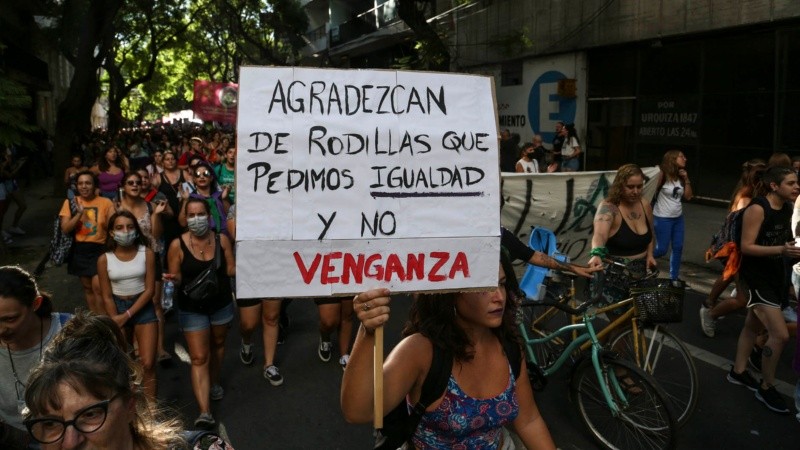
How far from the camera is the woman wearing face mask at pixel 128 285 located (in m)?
4.77

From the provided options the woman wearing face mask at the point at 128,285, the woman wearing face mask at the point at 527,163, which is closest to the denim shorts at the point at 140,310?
the woman wearing face mask at the point at 128,285

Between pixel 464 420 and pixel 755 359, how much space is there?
414cm

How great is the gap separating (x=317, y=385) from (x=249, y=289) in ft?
11.1

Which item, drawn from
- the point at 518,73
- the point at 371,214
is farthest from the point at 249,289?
the point at 518,73

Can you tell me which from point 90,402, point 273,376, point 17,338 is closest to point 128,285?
point 273,376

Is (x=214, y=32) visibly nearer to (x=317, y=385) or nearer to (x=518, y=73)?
(x=518, y=73)

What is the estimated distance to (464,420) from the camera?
7.61 ft

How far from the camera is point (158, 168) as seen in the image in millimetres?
10578

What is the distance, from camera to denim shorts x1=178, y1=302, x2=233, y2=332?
4.71m

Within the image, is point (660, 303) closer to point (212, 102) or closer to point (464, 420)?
point (464, 420)

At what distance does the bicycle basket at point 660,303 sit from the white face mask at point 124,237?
3.58m

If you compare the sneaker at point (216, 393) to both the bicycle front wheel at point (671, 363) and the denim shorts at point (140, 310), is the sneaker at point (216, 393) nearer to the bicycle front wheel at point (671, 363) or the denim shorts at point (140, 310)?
the denim shorts at point (140, 310)

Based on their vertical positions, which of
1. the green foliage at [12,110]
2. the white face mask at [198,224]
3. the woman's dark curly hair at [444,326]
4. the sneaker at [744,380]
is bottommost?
the sneaker at [744,380]

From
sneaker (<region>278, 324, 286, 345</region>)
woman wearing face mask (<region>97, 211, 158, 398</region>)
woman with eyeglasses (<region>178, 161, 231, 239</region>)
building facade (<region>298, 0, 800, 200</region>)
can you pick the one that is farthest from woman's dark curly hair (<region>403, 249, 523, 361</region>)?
building facade (<region>298, 0, 800, 200</region>)
